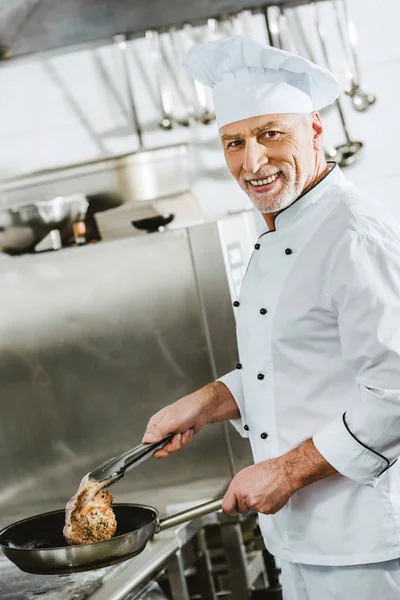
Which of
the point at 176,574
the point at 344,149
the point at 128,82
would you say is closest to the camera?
the point at 176,574

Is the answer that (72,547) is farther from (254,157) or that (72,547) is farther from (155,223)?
(155,223)

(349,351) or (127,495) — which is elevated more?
(349,351)

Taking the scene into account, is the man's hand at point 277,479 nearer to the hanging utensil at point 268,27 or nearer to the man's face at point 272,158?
the man's face at point 272,158

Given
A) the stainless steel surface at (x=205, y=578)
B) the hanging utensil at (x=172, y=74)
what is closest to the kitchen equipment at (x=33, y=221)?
the hanging utensil at (x=172, y=74)

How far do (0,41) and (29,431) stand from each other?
1.71 meters

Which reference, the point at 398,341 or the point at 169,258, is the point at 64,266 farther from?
the point at 398,341

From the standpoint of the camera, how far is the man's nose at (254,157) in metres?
1.53

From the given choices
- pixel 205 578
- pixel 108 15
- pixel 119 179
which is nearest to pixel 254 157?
pixel 205 578

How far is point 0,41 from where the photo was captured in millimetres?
3287

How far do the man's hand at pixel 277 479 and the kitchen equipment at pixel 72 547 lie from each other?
0.06m

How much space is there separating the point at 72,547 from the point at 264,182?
28.7 inches

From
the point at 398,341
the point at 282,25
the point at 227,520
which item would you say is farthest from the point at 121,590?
the point at 282,25

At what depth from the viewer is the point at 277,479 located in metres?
1.36

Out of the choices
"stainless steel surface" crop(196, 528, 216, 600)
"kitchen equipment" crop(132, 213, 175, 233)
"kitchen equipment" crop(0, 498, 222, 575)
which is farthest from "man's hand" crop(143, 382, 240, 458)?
"kitchen equipment" crop(132, 213, 175, 233)
